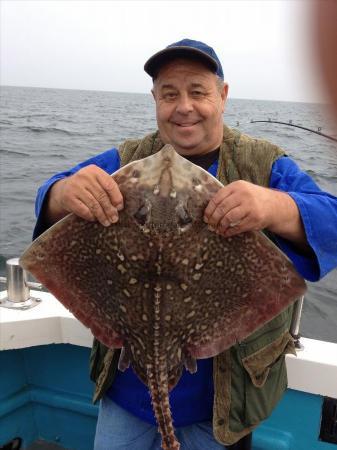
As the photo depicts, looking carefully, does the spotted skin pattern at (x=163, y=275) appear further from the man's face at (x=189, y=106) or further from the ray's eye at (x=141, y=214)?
the man's face at (x=189, y=106)

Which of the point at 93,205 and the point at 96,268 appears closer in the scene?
the point at 93,205

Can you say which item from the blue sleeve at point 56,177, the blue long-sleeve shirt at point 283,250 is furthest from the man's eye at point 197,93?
the blue sleeve at point 56,177

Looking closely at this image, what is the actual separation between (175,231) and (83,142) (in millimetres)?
25798

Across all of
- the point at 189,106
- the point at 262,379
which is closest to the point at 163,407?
the point at 262,379

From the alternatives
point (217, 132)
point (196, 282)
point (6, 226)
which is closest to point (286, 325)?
point (196, 282)

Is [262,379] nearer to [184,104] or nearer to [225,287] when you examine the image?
[225,287]

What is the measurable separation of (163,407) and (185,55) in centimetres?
193

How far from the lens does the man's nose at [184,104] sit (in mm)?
2688

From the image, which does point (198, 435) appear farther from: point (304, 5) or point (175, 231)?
point (304, 5)

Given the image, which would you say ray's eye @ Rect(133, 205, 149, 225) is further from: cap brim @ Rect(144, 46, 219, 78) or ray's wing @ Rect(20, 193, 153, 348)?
cap brim @ Rect(144, 46, 219, 78)

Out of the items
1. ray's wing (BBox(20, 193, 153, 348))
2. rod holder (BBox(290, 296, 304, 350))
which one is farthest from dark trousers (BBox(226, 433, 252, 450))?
ray's wing (BBox(20, 193, 153, 348))

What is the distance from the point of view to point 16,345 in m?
3.74

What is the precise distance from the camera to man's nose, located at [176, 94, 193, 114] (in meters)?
2.69

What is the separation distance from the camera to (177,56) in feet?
8.66
